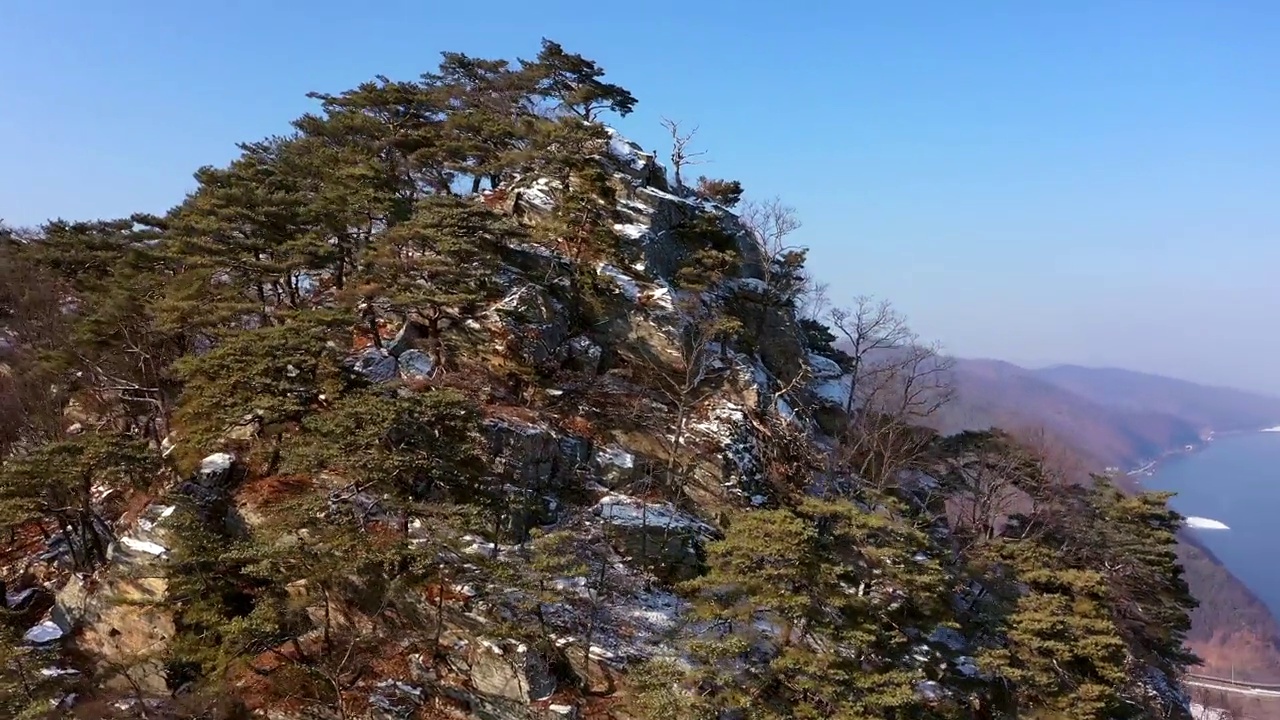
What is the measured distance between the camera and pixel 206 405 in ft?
45.0

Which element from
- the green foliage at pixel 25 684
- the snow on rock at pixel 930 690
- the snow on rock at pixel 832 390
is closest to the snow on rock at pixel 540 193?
the snow on rock at pixel 832 390

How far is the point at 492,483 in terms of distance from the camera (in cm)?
1484

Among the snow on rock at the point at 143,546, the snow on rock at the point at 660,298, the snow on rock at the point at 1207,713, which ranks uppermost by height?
the snow on rock at the point at 660,298

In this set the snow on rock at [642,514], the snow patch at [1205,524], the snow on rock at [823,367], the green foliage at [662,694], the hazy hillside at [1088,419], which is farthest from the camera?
the hazy hillside at [1088,419]

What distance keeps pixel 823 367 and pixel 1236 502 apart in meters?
151

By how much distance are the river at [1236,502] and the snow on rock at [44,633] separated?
9244 cm

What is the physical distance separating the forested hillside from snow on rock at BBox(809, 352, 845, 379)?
0.27 m

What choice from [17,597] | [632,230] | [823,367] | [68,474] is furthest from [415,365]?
[823,367]

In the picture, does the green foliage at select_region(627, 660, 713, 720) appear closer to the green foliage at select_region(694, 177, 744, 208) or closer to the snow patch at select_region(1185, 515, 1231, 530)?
the green foliage at select_region(694, 177, 744, 208)

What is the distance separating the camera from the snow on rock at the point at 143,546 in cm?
1362

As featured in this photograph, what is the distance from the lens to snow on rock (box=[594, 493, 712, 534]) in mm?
16375

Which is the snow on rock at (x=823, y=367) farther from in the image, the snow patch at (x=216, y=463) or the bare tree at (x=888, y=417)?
the snow patch at (x=216, y=463)

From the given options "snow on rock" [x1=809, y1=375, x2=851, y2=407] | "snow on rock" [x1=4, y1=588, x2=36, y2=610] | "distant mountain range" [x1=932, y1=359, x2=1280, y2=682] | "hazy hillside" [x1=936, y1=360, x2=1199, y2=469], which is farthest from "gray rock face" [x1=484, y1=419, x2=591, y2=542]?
"hazy hillside" [x1=936, y1=360, x2=1199, y2=469]

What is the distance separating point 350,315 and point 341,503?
5325mm
